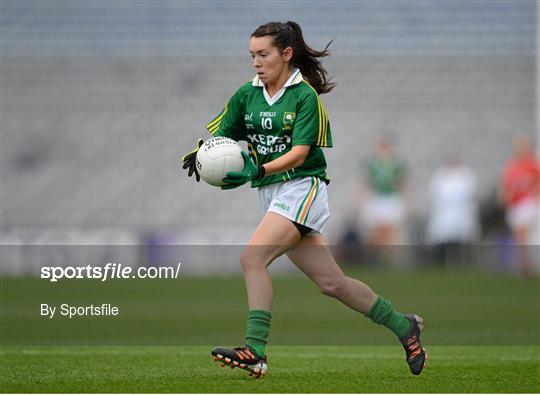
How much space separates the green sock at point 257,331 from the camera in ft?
20.7

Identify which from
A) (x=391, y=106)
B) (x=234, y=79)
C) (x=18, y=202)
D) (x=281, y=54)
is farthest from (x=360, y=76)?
(x=281, y=54)

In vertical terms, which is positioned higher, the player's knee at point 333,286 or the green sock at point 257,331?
the player's knee at point 333,286

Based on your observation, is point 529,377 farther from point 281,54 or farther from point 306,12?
point 306,12

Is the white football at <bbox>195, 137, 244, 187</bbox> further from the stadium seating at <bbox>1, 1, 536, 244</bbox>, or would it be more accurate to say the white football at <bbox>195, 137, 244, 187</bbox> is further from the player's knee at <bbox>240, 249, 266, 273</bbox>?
the stadium seating at <bbox>1, 1, 536, 244</bbox>

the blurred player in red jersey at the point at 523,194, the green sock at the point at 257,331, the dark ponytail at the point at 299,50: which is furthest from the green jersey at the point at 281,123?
the blurred player in red jersey at the point at 523,194

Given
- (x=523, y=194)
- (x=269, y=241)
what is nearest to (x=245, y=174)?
(x=269, y=241)

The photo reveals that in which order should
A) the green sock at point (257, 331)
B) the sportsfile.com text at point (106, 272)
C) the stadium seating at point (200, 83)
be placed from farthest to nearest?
the stadium seating at point (200, 83) < the sportsfile.com text at point (106, 272) < the green sock at point (257, 331)

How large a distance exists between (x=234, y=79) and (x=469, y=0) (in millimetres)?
5372

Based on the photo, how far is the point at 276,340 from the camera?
9.20m

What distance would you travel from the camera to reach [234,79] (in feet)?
84.0

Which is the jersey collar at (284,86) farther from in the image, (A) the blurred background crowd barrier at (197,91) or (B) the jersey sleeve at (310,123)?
(A) the blurred background crowd barrier at (197,91)

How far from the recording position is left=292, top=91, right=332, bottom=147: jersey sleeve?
6398mm

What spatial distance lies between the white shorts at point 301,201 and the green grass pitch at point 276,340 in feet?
2.81

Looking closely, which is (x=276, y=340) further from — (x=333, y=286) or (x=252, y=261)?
A: (x=252, y=261)
